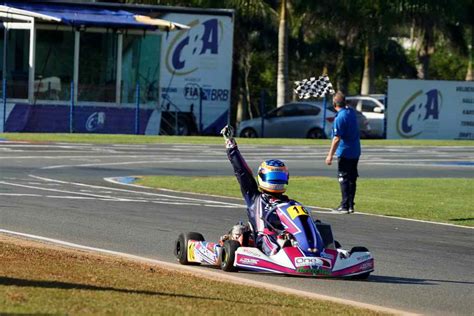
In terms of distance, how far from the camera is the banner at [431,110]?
41.3 metres

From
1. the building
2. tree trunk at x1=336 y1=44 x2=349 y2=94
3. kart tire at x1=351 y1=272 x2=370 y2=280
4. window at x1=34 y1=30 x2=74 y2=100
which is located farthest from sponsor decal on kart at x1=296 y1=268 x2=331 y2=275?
tree trunk at x1=336 y1=44 x2=349 y2=94

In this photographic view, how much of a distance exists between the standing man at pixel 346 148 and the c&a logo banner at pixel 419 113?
23.9 meters

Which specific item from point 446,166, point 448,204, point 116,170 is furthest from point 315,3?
point 448,204

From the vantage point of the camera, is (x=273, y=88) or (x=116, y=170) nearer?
(x=116, y=170)

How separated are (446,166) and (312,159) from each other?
329cm

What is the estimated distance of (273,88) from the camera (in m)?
64.1

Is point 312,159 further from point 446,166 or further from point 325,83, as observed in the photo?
point 325,83

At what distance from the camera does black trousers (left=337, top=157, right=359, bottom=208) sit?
17.6 meters

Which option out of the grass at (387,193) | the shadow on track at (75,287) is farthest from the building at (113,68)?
the shadow on track at (75,287)

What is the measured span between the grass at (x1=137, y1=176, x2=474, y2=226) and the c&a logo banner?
16654mm

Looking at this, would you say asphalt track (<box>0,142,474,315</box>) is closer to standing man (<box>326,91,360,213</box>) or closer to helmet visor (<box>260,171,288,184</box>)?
standing man (<box>326,91,360,213</box>)

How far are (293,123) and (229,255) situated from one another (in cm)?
2987

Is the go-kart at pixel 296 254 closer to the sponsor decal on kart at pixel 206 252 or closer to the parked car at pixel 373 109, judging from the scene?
the sponsor decal on kart at pixel 206 252

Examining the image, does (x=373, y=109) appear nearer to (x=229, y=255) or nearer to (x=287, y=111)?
(x=287, y=111)
